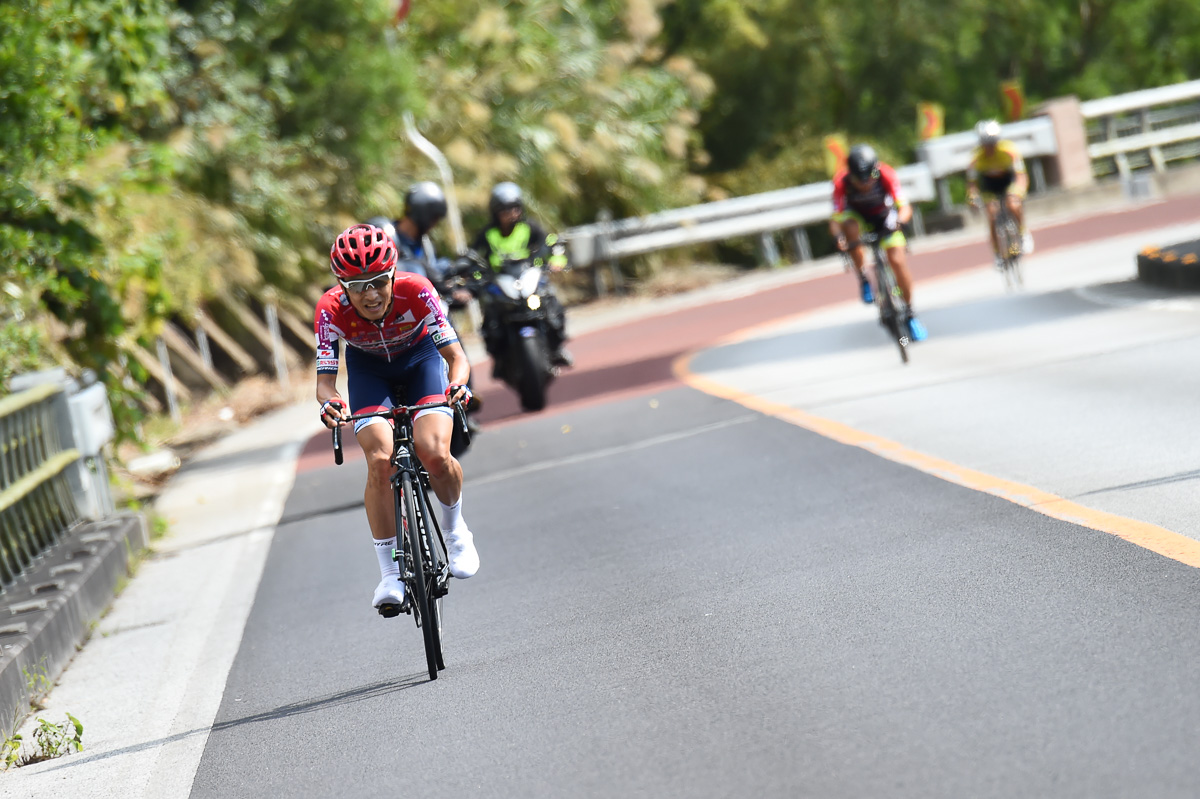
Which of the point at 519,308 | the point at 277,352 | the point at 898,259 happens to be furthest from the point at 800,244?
the point at 519,308

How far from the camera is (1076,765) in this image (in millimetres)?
4621

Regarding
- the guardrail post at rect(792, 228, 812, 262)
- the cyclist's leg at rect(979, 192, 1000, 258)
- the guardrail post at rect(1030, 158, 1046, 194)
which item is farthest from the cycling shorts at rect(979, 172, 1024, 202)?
the guardrail post at rect(1030, 158, 1046, 194)

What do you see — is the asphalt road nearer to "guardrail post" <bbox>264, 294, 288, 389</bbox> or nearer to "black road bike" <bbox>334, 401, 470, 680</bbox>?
"black road bike" <bbox>334, 401, 470, 680</bbox>

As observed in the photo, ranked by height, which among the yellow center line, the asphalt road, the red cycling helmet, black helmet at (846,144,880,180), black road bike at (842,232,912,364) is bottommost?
the yellow center line

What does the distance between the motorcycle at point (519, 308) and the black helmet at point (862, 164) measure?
3.09 m

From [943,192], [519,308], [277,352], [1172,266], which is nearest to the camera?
[519,308]

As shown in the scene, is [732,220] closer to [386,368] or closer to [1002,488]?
[1002,488]

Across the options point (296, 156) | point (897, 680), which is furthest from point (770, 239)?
point (897, 680)

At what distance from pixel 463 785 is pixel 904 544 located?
2.96m

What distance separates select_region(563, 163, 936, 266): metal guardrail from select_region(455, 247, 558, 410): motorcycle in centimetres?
1503

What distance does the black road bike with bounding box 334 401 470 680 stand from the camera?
7055 millimetres

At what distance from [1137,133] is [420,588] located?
97.7ft

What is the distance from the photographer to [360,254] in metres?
7.22

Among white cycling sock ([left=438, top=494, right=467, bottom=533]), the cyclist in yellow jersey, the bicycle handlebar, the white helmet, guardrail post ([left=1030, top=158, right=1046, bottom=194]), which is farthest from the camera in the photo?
guardrail post ([left=1030, top=158, right=1046, bottom=194])
